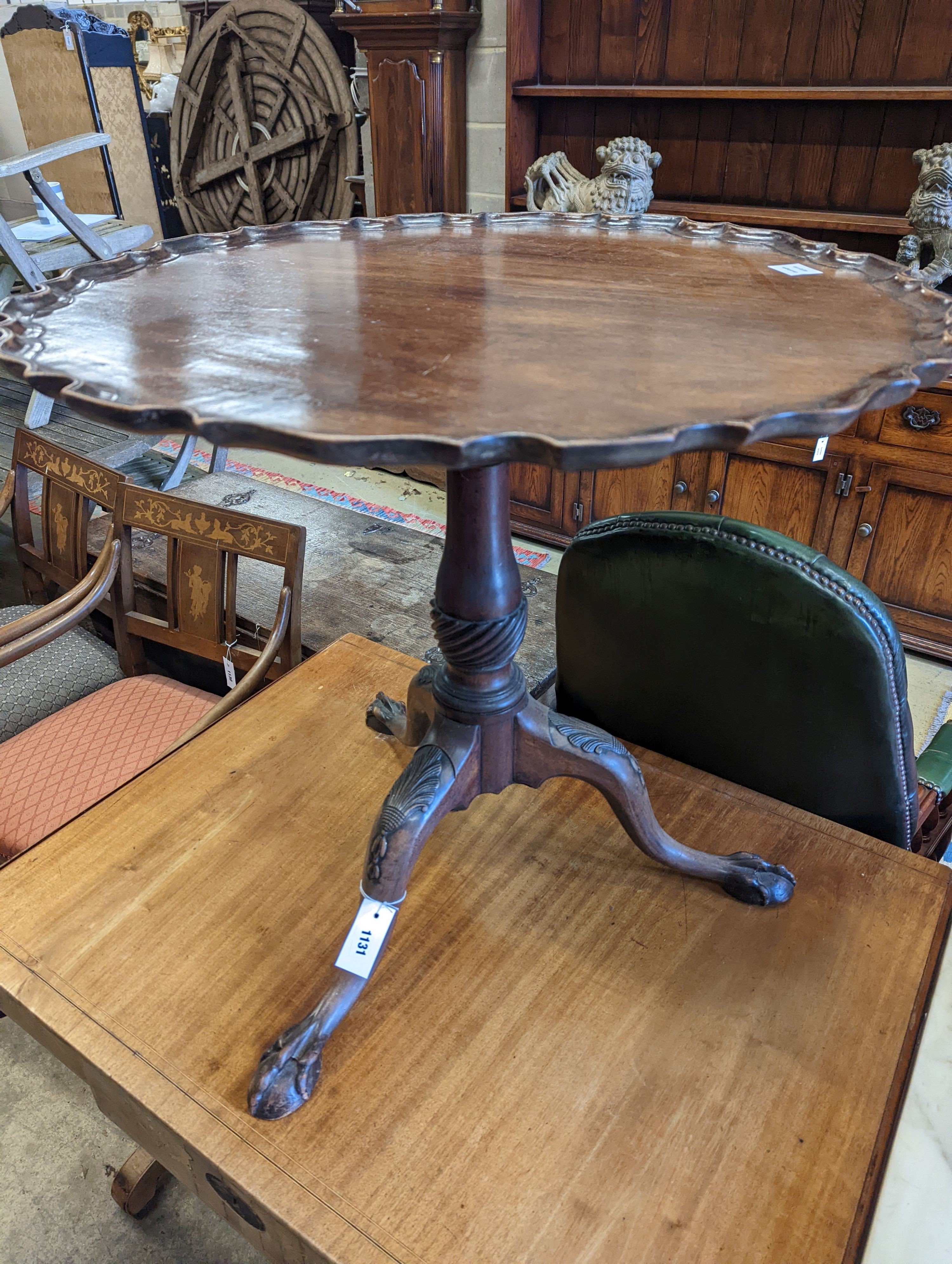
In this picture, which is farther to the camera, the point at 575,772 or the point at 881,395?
the point at 575,772

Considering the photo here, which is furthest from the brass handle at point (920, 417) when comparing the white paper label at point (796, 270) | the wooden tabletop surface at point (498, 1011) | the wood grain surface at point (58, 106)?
the wood grain surface at point (58, 106)

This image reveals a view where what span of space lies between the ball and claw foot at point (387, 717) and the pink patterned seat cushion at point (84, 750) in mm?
383

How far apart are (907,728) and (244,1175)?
33.1 inches

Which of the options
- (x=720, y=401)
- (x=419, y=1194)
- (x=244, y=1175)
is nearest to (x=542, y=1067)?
(x=419, y=1194)

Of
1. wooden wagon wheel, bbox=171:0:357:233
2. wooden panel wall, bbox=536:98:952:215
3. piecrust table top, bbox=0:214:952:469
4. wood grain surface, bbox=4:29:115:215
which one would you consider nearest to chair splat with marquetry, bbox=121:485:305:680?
piecrust table top, bbox=0:214:952:469

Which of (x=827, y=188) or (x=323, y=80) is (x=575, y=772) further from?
(x=323, y=80)

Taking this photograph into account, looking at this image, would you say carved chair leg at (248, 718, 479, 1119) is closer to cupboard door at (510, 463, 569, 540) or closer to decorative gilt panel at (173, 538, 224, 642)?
decorative gilt panel at (173, 538, 224, 642)

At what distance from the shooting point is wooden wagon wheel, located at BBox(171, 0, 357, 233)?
12.2ft

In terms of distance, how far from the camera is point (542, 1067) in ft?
2.87

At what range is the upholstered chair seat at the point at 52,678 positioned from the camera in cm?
170

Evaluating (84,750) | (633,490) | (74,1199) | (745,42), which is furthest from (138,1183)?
(745,42)

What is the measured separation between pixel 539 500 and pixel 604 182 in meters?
1.07

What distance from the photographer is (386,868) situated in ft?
2.96

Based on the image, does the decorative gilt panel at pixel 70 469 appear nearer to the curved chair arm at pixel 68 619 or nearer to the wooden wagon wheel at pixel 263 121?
the curved chair arm at pixel 68 619
